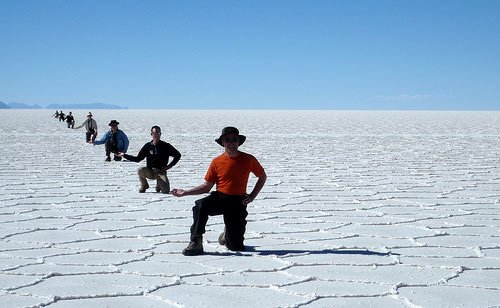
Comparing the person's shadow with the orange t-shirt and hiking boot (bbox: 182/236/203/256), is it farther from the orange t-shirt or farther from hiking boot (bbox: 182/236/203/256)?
the orange t-shirt

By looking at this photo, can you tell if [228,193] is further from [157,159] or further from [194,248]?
[157,159]

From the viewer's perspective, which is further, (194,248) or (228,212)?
(228,212)

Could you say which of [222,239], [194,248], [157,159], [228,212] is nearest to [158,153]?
[157,159]

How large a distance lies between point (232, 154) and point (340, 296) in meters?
1.36

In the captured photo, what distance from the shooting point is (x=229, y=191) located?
464 cm

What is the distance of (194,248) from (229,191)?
16.7 inches

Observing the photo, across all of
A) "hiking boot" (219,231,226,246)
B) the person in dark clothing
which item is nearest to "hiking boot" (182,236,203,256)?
"hiking boot" (219,231,226,246)

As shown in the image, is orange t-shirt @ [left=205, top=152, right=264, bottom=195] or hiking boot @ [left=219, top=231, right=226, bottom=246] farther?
hiking boot @ [left=219, top=231, right=226, bottom=246]

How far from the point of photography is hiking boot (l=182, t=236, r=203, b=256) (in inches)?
177

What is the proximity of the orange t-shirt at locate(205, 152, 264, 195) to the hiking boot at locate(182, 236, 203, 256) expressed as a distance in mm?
361

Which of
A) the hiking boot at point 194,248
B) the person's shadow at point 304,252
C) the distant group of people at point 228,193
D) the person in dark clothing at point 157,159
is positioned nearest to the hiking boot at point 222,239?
the distant group of people at point 228,193

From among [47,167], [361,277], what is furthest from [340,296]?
[47,167]

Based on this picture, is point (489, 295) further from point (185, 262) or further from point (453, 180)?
point (453, 180)

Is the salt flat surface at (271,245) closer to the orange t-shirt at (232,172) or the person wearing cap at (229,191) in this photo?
the person wearing cap at (229,191)
